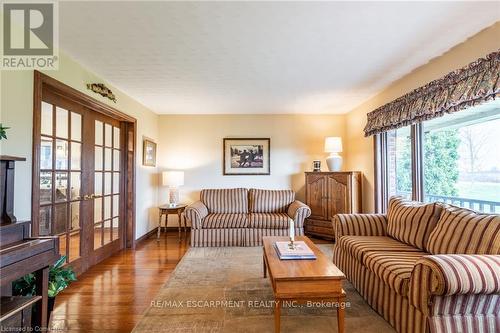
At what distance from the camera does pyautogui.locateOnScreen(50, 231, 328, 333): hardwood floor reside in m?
2.00

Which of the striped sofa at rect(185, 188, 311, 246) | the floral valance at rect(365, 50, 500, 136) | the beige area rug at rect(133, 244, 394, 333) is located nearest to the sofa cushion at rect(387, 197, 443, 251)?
the beige area rug at rect(133, 244, 394, 333)

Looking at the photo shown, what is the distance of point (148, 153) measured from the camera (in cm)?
445

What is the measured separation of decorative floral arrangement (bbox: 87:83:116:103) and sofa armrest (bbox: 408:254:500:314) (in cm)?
346

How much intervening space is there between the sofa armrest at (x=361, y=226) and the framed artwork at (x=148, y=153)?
324 centimetres

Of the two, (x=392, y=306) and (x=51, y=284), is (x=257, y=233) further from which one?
(x=51, y=284)

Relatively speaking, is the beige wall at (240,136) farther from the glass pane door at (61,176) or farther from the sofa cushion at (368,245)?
the sofa cushion at (368,245)

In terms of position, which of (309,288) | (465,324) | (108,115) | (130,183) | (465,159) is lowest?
(465,324)

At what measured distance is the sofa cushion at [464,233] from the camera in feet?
5.48

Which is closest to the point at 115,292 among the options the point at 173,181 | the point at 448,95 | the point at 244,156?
the point at 173,181

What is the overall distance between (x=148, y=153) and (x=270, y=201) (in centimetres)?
234

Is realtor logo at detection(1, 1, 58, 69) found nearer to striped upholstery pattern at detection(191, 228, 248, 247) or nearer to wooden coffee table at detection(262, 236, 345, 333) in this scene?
wooden coffee table at detection(262, 236, 345, 333)

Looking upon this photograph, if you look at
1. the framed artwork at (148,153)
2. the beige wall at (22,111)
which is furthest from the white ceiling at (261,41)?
the framed artwork at (148,153)

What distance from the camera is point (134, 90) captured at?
3582 mm

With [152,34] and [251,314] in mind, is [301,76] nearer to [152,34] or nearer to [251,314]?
[152,34]
